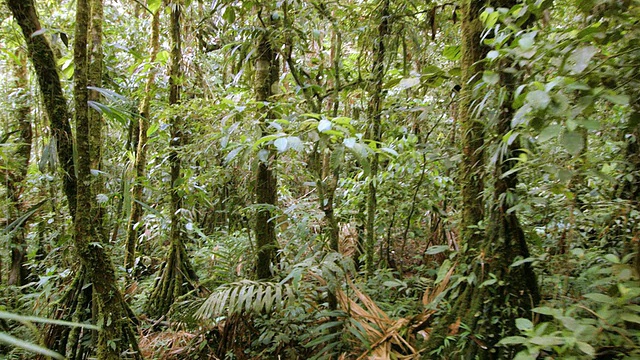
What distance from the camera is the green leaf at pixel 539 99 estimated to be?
125 centimetres

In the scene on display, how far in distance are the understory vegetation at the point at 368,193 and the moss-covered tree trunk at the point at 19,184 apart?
5 cm

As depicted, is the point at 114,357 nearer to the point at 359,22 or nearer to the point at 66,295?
the point at 66,295

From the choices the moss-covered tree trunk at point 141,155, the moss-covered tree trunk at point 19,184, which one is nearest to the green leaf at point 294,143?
the moss-covered tree trunk at point 141,155

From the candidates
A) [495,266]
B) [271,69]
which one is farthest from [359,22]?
[495,266]

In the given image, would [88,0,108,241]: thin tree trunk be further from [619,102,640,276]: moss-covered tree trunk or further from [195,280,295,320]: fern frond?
[619,102,640,276]: moss-covered tree trunk

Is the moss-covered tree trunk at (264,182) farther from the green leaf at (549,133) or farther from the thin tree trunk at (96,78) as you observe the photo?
the green leaf at (549,133)

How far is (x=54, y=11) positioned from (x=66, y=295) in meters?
4.41

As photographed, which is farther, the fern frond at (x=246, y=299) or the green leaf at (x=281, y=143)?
the fern frond at (x=246, y=299)

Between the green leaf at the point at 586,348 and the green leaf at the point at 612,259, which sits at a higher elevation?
the green leaf at the point at 612,259

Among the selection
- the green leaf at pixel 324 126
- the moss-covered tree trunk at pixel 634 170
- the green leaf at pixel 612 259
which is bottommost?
the green leaf at pixel 612 259

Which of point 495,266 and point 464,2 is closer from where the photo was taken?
point 495,266

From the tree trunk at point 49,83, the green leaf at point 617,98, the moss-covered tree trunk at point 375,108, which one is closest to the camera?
the green leaf at point 617,98

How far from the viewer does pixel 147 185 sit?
3.88 meters

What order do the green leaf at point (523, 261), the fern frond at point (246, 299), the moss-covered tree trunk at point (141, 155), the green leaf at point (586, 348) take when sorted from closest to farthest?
the green leaf at point (586, 348) < the green leaf at point (523, 261) < the fern frond at point (246, 299) < the moss-covered tree trunk at point (141, 155)
